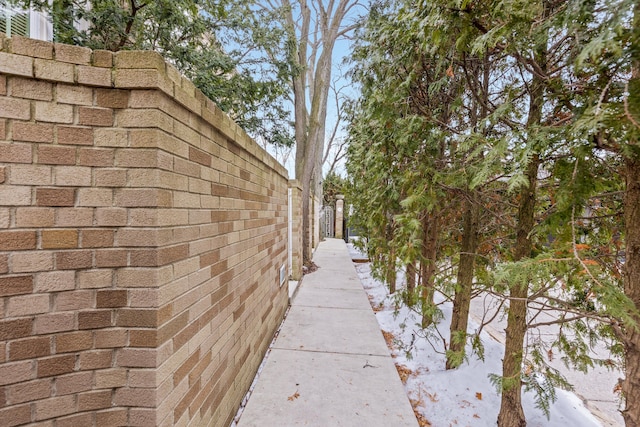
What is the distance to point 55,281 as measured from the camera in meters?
1.19

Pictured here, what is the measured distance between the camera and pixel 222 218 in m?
2.05

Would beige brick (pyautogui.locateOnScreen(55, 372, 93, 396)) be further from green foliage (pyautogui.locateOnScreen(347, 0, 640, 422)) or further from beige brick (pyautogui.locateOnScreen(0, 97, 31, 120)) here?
green foliage (pyautogui.locateOnScreen(347, 0, 640, 422))

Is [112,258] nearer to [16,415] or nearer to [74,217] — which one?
[74,217]

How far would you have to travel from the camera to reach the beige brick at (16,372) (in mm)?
1131

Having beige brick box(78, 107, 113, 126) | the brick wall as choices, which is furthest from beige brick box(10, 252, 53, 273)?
beige brick box(78, 107, 113, 126)

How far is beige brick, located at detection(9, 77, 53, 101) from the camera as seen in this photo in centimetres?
113

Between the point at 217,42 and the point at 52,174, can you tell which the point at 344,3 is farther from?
the point at 52,174

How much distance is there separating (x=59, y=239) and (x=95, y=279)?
20 centimetres

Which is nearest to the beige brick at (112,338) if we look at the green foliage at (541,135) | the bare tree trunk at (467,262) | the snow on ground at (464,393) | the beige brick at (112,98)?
the beige brick at (112,98)

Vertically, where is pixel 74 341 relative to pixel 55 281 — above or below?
below

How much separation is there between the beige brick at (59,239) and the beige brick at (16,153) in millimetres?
276

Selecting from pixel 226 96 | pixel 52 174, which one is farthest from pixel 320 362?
pixel 226 96

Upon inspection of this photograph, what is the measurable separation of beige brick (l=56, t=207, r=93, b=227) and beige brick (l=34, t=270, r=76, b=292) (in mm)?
190

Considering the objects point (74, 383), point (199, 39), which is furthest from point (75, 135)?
point (199, 39)
